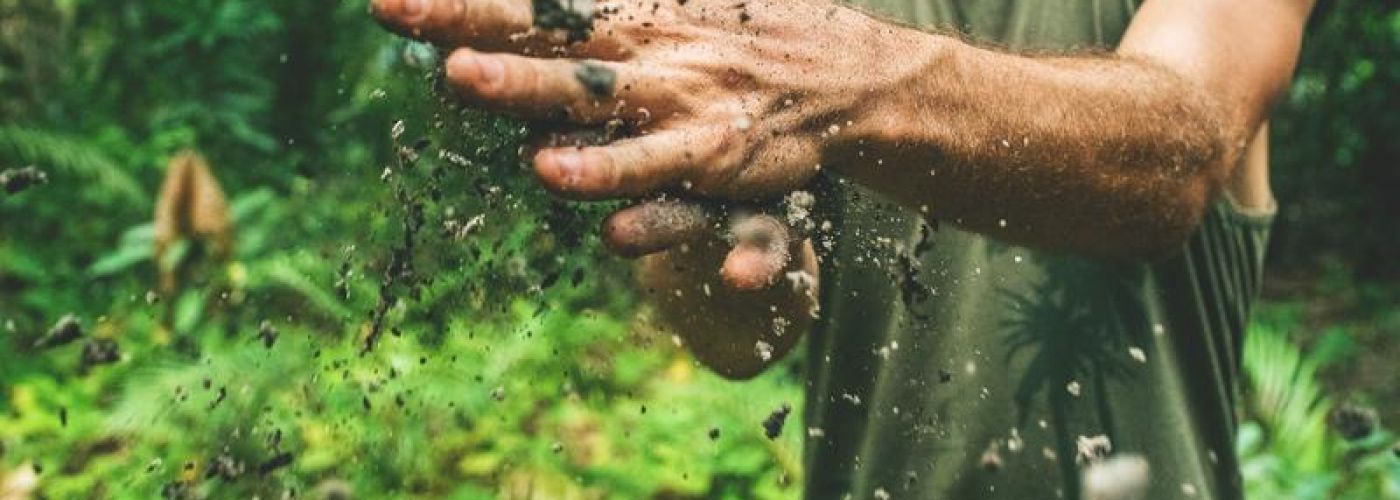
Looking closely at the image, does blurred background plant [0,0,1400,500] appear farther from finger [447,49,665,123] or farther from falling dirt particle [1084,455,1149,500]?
falling dirt particle [1084,455,1149,500]

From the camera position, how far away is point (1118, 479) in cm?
148

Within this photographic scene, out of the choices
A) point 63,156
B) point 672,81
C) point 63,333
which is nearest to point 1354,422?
point 672,81

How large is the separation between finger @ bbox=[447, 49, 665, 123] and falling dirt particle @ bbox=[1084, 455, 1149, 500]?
0.81 m

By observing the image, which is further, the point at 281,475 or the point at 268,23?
the point at 268,23

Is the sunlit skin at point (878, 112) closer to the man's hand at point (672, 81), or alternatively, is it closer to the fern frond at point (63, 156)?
the man's hand at point (672, 81)

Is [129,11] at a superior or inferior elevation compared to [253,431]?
inferior

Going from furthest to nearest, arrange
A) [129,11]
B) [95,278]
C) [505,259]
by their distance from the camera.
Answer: [129,11]
[95,278]
[505,259]

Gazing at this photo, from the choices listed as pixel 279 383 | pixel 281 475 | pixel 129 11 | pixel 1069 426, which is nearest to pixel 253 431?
pixel 281 475

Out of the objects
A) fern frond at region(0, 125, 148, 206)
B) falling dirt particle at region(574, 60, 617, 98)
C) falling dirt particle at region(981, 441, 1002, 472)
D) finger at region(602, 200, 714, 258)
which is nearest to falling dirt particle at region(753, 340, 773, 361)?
falling dirt particle at region(981, 441, 1002, 472)

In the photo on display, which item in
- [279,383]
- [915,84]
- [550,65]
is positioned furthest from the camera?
[279,383]

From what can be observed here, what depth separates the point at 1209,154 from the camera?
1.34 meters

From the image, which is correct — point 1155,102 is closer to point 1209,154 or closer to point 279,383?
point 1209,154

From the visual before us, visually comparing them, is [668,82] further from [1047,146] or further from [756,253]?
[1047,146]

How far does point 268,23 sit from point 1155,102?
13.6ft
